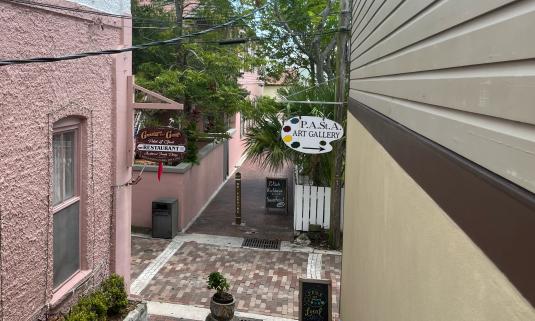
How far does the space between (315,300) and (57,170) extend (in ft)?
13.6

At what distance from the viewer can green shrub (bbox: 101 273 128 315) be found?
21.1 feet

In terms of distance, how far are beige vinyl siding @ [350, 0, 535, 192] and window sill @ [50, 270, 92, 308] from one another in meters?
4.36

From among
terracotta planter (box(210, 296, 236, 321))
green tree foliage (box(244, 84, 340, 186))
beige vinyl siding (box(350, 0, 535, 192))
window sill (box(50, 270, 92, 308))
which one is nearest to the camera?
beige vinyl siding (box(350, 0, 535, 192))

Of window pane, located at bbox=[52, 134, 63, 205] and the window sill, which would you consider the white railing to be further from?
window pane, located at bbox=[52, 134, 63, 205]

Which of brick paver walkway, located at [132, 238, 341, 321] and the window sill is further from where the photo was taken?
brick paver walkway, located at [132, 238, 341, 321]

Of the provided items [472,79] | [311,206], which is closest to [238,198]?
[311,206]

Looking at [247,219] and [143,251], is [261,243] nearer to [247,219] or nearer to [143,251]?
[247,219]

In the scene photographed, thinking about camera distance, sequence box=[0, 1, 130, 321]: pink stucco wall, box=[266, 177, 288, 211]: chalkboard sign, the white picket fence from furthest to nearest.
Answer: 1. box=[266, 177, 288, 211]: chalkboard sign
2. the white picket fence
3. box=[0, 1, 130, 321]: pink stucco wall

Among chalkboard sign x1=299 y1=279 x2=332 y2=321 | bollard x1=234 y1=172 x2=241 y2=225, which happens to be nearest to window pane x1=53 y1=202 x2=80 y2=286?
chalkboard sign x1=299 y1=279 x2=332 y2=321

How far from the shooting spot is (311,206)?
13133 mm

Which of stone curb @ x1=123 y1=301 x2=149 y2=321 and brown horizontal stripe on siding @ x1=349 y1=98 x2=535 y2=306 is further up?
brown horizontal stripe on siding @ x1=349 y1=98 x2=535 y2=306

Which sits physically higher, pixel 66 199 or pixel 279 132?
pixel 279 132

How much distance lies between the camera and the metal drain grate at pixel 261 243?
1259 cm

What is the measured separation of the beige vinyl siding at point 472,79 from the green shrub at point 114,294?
450 centimetres
